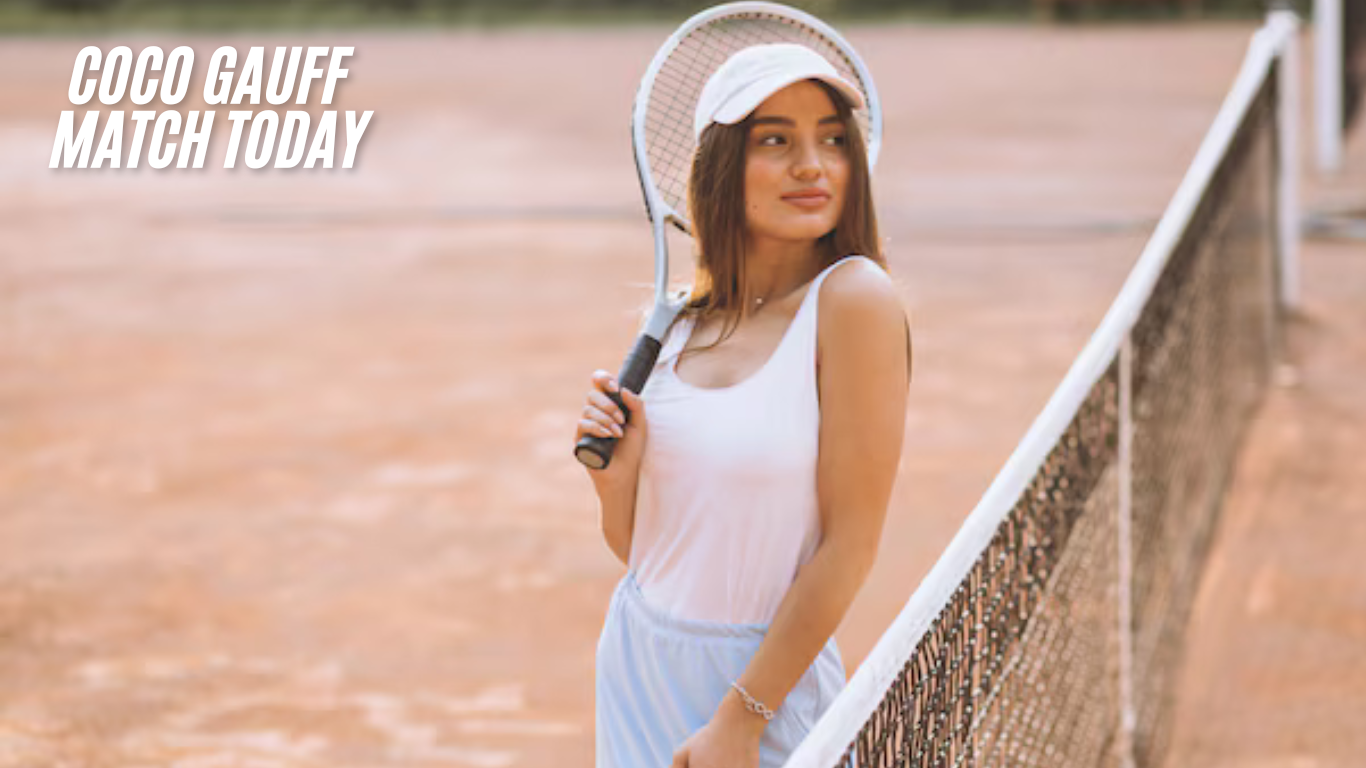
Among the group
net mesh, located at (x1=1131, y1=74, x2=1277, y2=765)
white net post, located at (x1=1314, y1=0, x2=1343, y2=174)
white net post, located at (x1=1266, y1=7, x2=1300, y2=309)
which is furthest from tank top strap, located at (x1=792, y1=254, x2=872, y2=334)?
white net post, located at (x1=1314, y1=0, x2=1343, y2=174)

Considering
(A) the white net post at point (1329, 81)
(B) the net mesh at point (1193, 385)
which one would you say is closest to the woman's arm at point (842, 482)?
(B) the net mesh at point (1193, 385)

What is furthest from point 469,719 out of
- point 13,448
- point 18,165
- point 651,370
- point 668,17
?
point 668,17

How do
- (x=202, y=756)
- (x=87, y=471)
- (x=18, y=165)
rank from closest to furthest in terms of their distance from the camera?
(x=202, y=756) < (x=87, y=471) < (x=18, y=165)

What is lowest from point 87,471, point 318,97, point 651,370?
point 87,471

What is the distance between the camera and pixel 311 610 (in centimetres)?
616

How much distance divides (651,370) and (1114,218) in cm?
1121

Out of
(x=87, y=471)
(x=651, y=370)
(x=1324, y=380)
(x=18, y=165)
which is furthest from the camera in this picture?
(x=18, y=165)

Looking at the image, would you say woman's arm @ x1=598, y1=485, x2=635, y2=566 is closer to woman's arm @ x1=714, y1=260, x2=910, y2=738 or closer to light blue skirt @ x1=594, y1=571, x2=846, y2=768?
light blue skirt @ x1=594, y1=571, x2=846, y2=768

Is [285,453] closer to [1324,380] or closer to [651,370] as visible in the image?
[1324,380]

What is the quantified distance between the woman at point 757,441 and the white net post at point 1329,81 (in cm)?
1352

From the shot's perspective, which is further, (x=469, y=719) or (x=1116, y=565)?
(x=469, y=719)

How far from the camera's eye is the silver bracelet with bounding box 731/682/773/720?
8.19 feet

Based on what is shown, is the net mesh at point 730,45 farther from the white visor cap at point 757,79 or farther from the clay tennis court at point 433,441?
Result: the clay tennis court at point 433,441

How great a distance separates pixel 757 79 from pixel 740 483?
1.79ft
